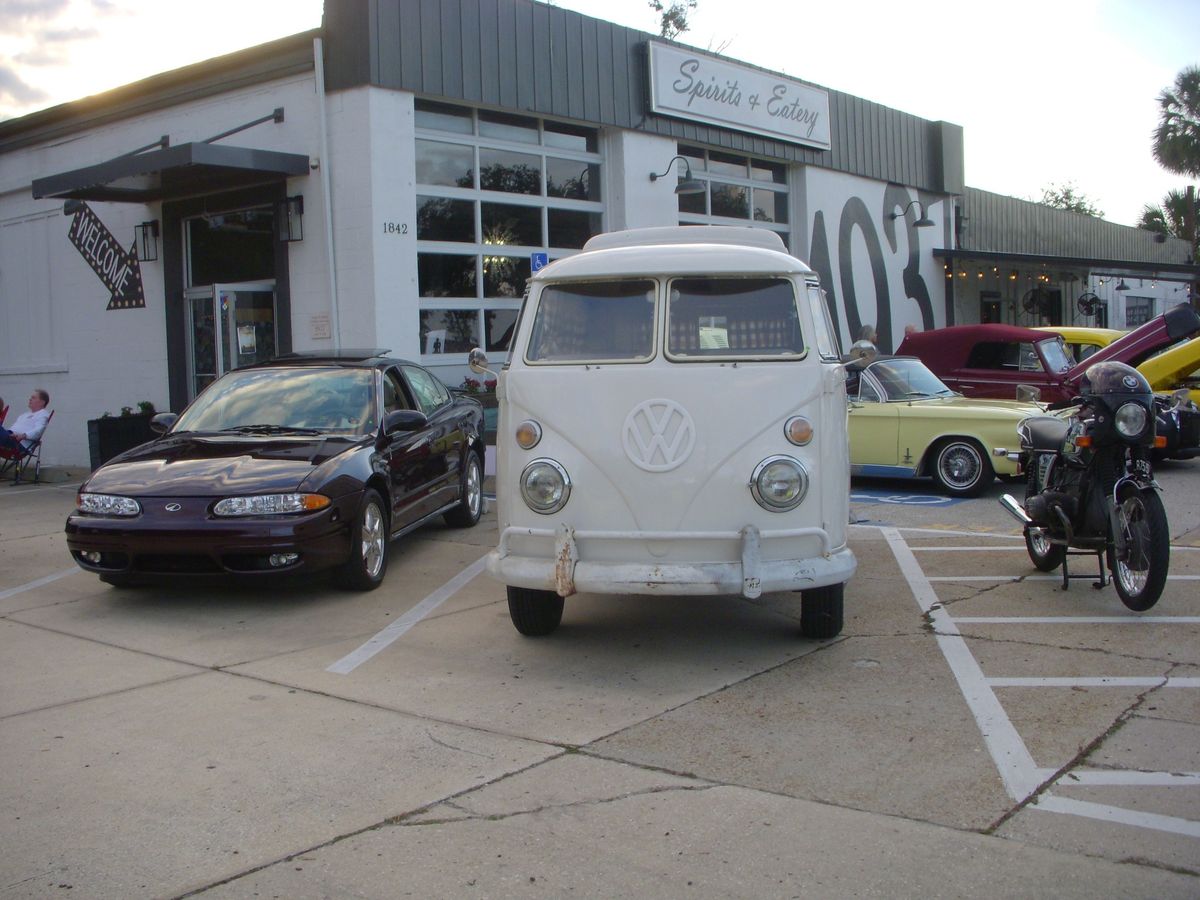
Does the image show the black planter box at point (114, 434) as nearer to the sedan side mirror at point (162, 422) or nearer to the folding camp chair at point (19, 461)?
the folding camp chair at point (19, 461)

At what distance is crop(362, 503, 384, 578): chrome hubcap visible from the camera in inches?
312

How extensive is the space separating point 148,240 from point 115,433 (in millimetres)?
3073

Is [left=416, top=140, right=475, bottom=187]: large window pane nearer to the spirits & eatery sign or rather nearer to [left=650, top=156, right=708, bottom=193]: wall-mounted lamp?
[left=650, top=156, right=708, bottom=193]: wall-mounted lamp

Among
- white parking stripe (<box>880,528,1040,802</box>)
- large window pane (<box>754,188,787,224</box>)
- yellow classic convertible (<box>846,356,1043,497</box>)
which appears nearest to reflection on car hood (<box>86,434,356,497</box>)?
white parking stripe (<box>880,528,1040,802</box>)

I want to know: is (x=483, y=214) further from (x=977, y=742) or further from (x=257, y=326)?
(x=977, y=742)

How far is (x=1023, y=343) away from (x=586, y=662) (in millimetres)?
10711

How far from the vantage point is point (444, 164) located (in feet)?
49.9

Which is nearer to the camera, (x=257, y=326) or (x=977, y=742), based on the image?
(x=977, y=742)

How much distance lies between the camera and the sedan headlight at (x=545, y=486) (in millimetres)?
6059

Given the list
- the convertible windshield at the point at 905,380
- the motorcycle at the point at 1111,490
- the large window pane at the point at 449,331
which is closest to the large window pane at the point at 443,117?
the large window pane at the point at 449,331

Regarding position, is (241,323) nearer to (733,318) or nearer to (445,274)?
(445,274)

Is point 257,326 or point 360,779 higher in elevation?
point 257,326

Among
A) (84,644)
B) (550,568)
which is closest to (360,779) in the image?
(550,568)

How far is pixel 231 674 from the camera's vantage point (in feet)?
19.9
